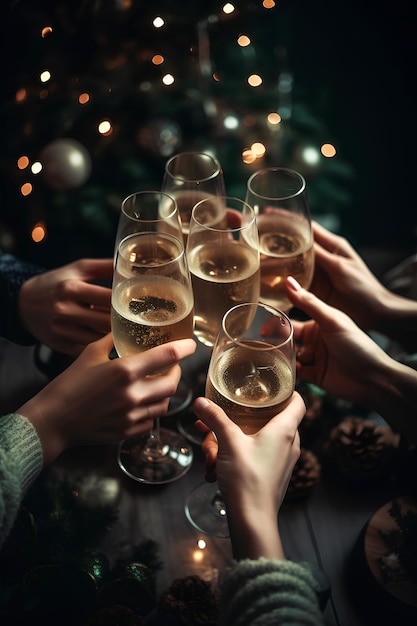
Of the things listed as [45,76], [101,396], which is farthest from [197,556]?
[45,76]

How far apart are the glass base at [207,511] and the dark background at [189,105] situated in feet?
3.71

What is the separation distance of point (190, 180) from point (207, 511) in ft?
2.40

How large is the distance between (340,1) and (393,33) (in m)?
0.33

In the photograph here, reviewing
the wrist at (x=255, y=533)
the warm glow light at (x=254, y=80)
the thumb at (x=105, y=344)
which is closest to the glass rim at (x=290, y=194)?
the thumb at (x=105, y=344)

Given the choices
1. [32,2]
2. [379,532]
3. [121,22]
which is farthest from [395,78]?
[379,532]

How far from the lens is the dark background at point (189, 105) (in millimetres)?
2072

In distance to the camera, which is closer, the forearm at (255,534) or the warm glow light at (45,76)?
the forearm at (255,534)

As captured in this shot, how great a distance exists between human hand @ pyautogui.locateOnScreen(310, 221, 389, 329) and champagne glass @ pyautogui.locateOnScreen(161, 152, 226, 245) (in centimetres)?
35

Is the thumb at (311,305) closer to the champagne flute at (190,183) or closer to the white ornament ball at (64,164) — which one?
the champagne flute at (190,183)

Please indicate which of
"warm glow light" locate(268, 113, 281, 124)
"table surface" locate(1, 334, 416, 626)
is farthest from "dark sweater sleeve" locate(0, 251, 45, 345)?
"warm glow light" locate(268, 113, 281, 124)

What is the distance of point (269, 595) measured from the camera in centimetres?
91

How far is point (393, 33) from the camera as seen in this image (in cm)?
330

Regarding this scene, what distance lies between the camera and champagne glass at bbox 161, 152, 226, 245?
4.61 feet

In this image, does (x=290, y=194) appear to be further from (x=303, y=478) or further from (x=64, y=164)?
(x=64, y=164)
